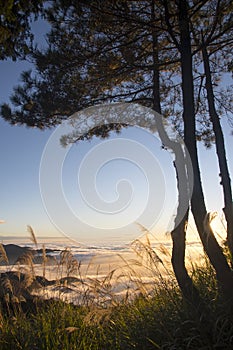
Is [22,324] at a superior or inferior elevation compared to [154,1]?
inferior

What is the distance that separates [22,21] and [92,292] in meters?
3.57

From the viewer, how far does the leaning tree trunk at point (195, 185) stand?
13.8ft

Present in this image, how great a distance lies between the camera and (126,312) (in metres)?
4.62

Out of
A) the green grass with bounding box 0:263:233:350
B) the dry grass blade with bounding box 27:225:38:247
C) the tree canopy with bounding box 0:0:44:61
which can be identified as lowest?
the green grass with bounding box 0:263:233:350

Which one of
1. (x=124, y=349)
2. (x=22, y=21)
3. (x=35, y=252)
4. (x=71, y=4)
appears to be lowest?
(x=124, y=349)

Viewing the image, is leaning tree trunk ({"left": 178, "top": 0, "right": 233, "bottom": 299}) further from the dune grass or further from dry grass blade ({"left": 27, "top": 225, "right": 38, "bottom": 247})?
dry grass blade ({"left": 27, "top": 225, "right": 38, "bottom": 247})

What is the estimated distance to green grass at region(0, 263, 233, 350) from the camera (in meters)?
3.59

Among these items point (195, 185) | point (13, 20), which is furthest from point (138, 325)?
point (13, 20)

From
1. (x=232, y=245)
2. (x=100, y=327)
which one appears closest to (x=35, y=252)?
(x=100, y=327)

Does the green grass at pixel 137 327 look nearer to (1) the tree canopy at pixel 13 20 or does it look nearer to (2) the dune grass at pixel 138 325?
(2) the dune grass at pixel 138 325

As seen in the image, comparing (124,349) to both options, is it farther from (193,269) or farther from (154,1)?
(154,1)

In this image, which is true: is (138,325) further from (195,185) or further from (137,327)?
(195,185)

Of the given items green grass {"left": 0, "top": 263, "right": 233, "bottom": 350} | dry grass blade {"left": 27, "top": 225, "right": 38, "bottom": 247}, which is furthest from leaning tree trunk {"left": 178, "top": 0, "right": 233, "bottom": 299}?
dry grass blade {"left": 27, "top": 225, "right": 38, "bottom": 247}

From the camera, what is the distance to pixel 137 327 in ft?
13.2
